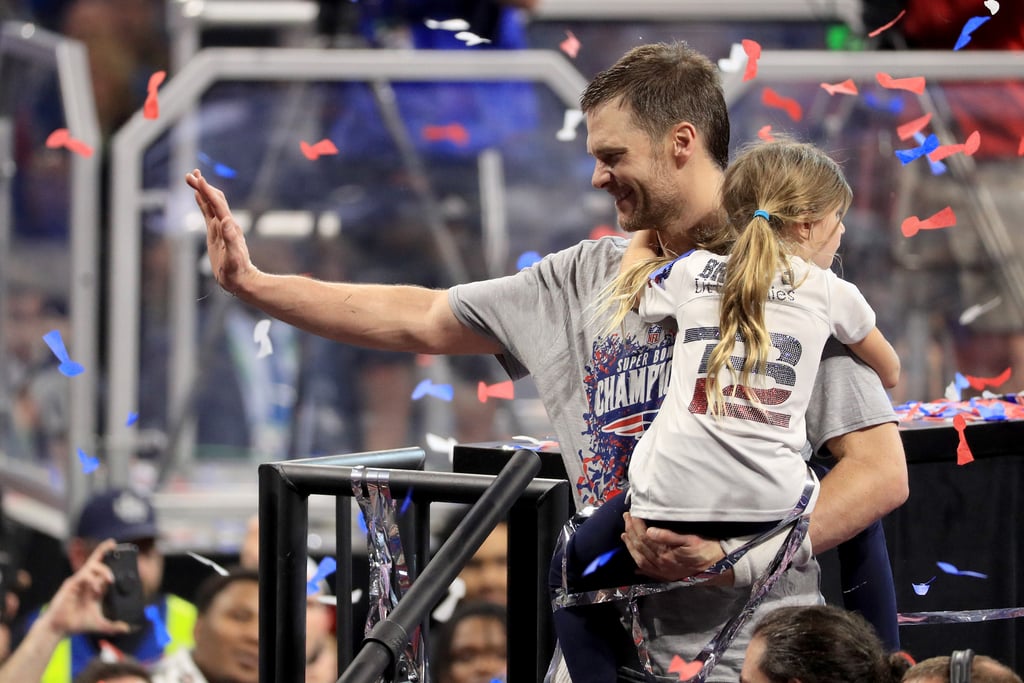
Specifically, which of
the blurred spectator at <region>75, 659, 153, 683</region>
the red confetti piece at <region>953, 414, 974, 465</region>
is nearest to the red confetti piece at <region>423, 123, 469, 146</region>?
the blurred spectator at <region>75, 659, 153, 683</region>

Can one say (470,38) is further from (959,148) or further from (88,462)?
(88,462)

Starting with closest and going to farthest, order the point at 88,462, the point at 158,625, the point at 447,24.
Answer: the point at 158,625
the point at 88,462
the point at 447,24

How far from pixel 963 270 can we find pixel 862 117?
587 millimetres

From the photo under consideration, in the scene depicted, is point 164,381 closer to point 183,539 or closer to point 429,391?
point 183,539

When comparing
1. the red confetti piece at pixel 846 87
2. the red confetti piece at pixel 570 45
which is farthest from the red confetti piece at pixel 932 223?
the red confetti piece at pixel 570 45

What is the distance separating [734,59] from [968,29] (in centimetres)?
86

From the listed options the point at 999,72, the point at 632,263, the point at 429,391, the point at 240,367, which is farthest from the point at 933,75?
the point at 632,263

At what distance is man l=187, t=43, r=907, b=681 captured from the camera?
72.8 inches

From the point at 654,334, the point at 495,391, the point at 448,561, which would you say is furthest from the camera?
the point at 495,391

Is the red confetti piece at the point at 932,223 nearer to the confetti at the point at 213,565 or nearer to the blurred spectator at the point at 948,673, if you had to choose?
the confetti at the point at 213,565

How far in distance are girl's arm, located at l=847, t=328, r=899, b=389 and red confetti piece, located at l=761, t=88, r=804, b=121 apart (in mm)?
2918

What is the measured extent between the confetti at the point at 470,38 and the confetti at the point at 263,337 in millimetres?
1105

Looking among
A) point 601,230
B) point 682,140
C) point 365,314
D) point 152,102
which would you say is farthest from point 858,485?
point 152,102

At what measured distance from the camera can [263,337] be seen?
4.61 metres
